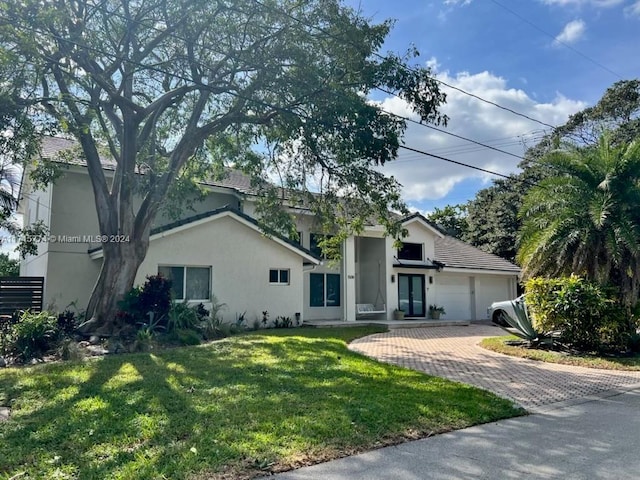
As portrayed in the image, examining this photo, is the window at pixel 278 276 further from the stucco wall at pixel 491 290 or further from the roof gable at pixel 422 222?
the stucco wall at pixel 491 290

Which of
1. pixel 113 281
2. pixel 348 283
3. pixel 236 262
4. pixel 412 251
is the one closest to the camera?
pixel 113 281

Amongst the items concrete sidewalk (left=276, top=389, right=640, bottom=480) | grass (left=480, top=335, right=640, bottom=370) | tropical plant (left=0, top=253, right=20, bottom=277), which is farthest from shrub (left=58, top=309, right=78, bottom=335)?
tropical plant (left=0, top=253, right=20, bottom=277)

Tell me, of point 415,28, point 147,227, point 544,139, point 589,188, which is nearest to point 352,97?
point 415,28

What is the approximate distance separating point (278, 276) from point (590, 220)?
447 inches

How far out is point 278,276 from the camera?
19328 mm

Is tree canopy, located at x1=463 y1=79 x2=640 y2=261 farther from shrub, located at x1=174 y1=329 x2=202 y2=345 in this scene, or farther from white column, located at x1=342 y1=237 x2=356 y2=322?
shrub, located at x1=174 y1=329 x2=202 y2=345

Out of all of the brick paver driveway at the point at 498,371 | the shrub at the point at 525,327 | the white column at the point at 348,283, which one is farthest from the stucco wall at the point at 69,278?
the shrub at the point at 525,327

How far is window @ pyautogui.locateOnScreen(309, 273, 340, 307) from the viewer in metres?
22.4

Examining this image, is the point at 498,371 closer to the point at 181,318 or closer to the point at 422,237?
the point at 181,318

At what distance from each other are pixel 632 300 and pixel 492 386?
7681 mm

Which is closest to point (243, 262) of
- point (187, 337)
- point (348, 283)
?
point (187, 337)

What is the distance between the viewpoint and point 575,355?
41.4ft

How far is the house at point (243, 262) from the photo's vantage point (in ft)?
55.8

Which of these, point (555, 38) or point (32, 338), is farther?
point (555, 38)
